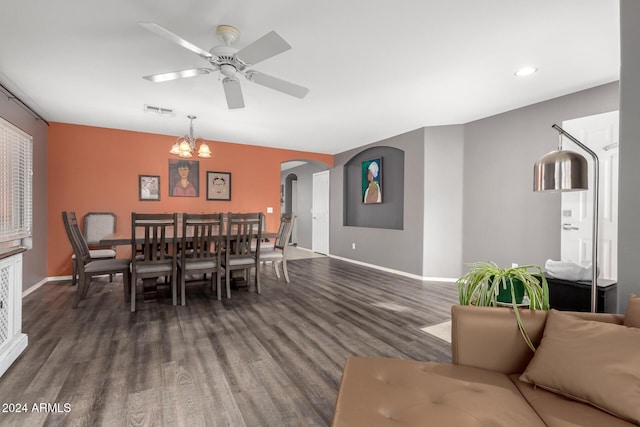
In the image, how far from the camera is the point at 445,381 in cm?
122

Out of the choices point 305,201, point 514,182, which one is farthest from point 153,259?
point 305,201

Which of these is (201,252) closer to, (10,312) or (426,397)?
(10,312)

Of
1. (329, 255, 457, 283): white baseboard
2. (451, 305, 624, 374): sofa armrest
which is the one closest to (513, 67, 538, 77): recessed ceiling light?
(451, 305, 624, 374): sofa armrest

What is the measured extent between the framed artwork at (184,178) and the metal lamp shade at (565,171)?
207 inches

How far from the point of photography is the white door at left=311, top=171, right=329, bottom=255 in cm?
743

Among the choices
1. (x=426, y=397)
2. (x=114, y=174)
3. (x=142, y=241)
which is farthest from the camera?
(x=114, y=174)

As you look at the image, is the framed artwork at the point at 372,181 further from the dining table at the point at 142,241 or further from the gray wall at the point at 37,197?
the gray wall at the point at 37,197

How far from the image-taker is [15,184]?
353 centimetres

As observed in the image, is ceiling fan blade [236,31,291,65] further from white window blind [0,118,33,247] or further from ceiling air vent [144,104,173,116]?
white window blind [0,118,33,247]

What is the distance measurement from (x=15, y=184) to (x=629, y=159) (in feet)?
18.2

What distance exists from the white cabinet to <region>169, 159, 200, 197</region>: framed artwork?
10.5 ft

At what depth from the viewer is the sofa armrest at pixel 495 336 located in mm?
1329

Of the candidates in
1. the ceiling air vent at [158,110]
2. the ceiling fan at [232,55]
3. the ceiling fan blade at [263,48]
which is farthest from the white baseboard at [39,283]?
the ceiling fan blade at [263,48]

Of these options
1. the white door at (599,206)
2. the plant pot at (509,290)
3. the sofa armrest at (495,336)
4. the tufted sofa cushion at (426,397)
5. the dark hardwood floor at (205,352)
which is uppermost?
the white door at (599,206)
